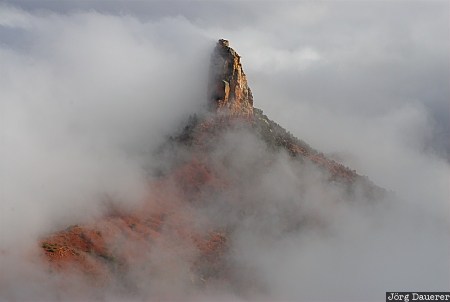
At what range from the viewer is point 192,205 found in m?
80.6

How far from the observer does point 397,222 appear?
95562mm

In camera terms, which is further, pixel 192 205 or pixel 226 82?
pixel 226 82

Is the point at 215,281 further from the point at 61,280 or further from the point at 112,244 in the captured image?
the point at 61,280

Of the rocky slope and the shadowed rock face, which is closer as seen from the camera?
the rocky slope

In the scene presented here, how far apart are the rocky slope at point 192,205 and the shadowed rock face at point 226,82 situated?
0.58ft

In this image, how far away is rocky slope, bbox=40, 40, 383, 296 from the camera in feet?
212

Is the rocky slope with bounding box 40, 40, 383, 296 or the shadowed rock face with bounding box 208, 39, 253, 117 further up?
the shadowed rock face with bounding box 208, 39, 253, 117

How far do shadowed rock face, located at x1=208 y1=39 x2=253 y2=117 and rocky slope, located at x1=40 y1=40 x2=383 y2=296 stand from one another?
0.18 metres

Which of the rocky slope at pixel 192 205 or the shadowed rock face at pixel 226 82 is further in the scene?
the shadowed rock face at pixel 226 82

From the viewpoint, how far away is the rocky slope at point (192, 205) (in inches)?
2547

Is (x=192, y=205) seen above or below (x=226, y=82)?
below

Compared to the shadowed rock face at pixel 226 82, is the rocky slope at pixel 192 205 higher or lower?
lower

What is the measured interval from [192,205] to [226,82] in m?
25.7

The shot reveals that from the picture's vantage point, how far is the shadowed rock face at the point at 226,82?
312 feet
